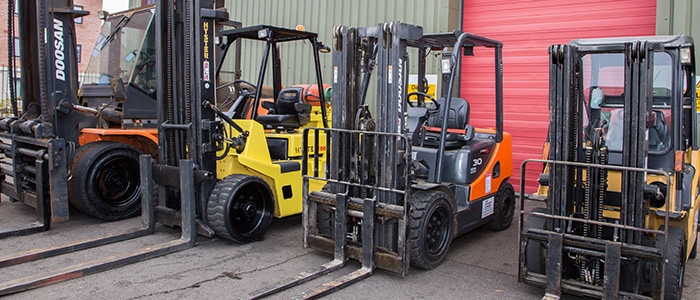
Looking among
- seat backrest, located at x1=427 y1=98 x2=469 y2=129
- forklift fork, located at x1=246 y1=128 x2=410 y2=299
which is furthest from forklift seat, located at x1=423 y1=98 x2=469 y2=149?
forklift fork, located at x1=246 y1=128 x2=410 y2=299

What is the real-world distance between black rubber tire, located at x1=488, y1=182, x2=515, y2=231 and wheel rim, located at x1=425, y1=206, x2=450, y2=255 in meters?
1.44

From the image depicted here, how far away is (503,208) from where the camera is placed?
22.5 feet

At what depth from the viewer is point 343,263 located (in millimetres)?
5059

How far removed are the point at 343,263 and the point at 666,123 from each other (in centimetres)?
312

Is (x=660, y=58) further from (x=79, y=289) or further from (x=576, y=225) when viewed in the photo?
(x=79, y=289)

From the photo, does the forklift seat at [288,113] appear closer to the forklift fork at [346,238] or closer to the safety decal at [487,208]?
the forklift fork at [346,238]

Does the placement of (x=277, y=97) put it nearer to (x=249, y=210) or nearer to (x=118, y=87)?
(x=118, y=87)

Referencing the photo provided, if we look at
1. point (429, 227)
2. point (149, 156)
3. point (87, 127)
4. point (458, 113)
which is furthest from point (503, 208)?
point (87, 127)

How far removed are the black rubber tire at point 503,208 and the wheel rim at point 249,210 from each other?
2743 millimetres

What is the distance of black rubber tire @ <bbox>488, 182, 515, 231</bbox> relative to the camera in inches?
260

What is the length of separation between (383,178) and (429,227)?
684 mm

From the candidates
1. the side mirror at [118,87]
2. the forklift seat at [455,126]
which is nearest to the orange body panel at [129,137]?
the side mirror at [118,87]

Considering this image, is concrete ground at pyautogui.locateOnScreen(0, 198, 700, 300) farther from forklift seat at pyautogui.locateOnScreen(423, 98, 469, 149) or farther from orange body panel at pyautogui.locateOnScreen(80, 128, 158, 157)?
orange body panel at pyautogui.locateOnScreen(80, 128, 158, 157)

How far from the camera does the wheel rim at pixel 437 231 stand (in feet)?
17.0
